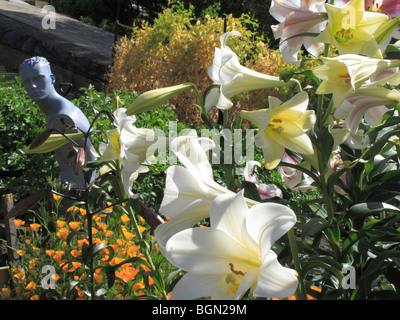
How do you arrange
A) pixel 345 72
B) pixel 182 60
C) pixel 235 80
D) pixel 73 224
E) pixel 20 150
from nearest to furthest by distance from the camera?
pixel 345 72
pixel 235 80
pixel 73 224
pixel 20 150
pixel 182 60

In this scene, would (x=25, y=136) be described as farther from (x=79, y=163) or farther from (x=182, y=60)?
(x=79, y=163)

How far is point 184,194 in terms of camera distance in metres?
0.58

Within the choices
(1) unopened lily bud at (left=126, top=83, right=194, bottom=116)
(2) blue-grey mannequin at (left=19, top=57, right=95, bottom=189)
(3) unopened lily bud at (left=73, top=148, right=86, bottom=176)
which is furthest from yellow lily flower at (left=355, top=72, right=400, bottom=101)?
(2) blue-grey mannequin at (left=19, top=57, right=95, bottom=189)

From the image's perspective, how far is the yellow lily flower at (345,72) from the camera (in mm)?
650

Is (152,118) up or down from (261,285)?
down

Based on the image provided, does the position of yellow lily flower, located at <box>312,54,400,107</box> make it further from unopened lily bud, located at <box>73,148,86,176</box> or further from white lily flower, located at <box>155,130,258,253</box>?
unopened lily bud, located at <box>73,148,86,176</box>

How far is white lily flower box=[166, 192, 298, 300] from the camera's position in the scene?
1.64ft

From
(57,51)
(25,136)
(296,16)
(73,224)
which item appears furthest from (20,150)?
(57,51)

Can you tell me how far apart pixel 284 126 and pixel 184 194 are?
0.25 metres

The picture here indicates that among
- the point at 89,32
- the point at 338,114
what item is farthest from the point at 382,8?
the point at 89,32

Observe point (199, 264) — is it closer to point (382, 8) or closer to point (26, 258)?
point (382, 8)
